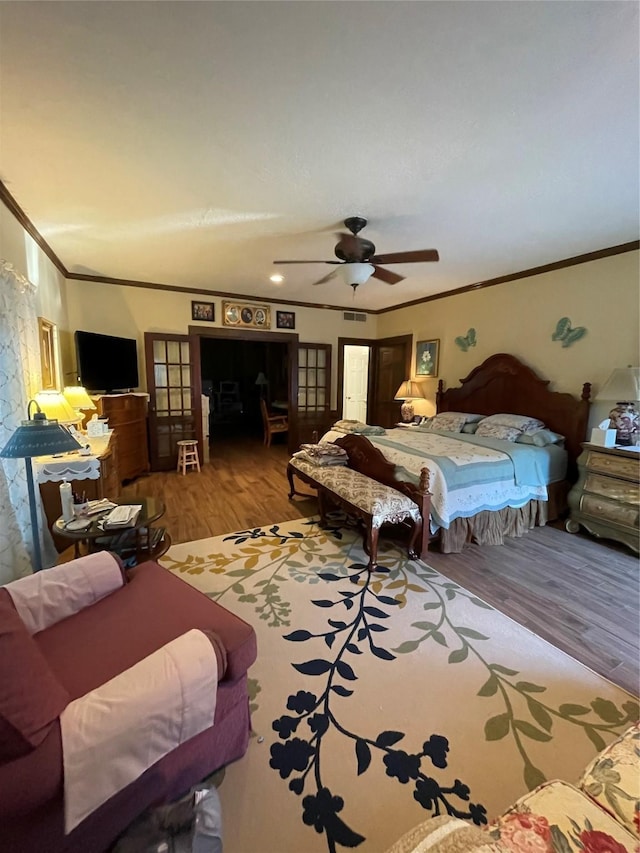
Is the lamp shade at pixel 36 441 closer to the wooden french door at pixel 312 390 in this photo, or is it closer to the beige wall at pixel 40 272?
the beige wall at pixel 40 272

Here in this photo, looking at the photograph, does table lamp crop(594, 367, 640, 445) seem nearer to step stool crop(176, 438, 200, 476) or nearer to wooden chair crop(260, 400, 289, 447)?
step stool crop(176, 438, 200, 476)

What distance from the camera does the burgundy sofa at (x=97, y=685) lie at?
881 mm

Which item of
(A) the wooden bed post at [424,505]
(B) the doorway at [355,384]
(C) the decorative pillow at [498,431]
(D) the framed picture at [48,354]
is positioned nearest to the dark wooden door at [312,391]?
(B) the doorway at [355,384]

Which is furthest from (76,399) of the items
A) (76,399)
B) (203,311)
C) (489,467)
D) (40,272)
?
(489,467)

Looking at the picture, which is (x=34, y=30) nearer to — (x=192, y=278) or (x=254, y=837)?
(x=254, y=837)

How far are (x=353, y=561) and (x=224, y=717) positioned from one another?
1673 mm

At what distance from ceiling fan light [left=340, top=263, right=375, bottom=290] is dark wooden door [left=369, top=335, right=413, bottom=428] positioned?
3113 millimetres

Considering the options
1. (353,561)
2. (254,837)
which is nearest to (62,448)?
(254,837)

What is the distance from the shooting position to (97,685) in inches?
47.7

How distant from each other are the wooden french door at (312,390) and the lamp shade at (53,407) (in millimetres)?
3863

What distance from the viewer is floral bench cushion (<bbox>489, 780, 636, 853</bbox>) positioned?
791 mm

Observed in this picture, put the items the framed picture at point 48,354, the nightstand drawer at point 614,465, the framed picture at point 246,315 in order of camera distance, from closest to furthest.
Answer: the nightstand drawer at point 614,465, the framed picture at point 48,354, the framed picture at point 246,315

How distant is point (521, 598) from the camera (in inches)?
96.3

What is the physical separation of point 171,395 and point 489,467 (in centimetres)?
436
